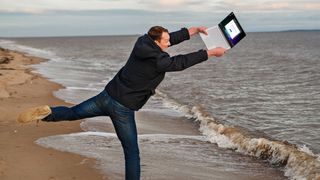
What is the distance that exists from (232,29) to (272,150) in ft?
15.7

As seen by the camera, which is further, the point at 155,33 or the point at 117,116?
the point at 117,116

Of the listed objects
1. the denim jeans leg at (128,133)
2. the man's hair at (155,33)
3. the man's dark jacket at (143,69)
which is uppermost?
the man's hair at (155,33)

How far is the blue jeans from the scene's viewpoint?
18.1ft

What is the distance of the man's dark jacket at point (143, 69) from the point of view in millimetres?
5047

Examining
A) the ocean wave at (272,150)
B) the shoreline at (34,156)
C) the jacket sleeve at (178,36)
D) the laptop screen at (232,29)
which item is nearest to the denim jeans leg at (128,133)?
the jacket sleeve at (178,36)

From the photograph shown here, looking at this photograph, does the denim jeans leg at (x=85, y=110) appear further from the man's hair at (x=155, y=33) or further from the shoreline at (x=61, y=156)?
the shoreline at (x=61, y=156)

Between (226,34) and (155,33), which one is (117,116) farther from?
(226,34)

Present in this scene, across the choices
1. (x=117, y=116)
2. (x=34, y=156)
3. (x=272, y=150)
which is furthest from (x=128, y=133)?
(x=272, y=150)

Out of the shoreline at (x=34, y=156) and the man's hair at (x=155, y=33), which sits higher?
the man's hair at (x=155, y=33)

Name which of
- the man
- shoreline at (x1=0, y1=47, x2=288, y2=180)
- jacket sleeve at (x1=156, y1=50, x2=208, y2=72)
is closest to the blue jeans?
the man

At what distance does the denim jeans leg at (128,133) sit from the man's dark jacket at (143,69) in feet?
0.29

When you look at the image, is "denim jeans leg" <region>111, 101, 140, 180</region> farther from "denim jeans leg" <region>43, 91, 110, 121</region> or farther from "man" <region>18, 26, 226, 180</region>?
"denim jeans leg" <region>43, 91, 110, 121</region>

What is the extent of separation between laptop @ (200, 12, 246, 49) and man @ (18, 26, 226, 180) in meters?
0.15

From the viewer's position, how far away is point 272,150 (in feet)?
31.9
